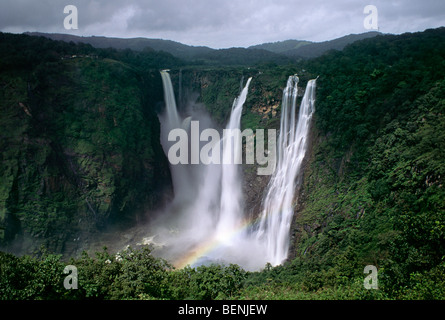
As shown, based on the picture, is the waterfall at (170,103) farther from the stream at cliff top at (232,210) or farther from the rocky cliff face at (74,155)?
the stream at cliff top at (232,210)

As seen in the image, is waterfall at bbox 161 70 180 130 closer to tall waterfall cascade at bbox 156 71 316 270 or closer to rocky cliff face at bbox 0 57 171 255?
rocky cliff face at bbox 0 57 171 255

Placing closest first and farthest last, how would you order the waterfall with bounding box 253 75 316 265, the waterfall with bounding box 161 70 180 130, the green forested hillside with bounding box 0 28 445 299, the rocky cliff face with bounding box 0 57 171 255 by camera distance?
the green forested hillside with bounding box 0 28 445 299
the waterfall with bounding box 253 75 316 265
the rocky cliff face with bounding box 0 57 171 255
the waterfall with bounding box 161 70 180 130

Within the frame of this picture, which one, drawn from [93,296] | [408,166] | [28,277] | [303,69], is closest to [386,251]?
[408,166]

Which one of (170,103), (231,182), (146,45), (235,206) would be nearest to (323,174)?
(235,206)

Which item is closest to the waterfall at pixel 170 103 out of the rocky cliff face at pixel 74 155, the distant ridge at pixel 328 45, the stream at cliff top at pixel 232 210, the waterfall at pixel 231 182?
the rocky cliff face at pixel 74 155

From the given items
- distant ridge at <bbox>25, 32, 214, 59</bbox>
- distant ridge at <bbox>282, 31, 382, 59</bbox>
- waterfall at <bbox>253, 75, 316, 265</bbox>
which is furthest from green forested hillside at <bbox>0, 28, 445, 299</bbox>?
distant ridge at <bbox>25, 32, 214, 59</bbox>

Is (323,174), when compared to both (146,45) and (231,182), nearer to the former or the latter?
(231,182)
